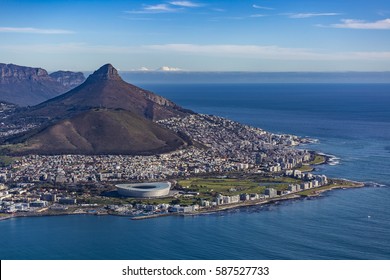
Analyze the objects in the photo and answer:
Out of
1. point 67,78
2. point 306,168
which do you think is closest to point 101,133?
point 306,168

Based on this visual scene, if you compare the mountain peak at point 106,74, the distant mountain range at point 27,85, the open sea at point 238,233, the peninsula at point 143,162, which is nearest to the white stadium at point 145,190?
the peninsula at point 143,162

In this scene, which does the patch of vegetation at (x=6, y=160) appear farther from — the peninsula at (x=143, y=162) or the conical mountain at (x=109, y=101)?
the conical mountain at (x=109, y=101)

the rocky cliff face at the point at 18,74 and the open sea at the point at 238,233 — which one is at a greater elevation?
the rocky cliff face at the point at 18,74

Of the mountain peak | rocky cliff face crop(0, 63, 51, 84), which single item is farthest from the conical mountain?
rocky cliff face crop(0, 63, 51, 84)

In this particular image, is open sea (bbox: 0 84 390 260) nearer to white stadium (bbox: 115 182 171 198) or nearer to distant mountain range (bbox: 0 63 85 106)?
white stadium (bbox: 115 182 171 198)

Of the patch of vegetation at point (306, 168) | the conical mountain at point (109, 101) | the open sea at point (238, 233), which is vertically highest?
the conical mountain at point (109, 101)

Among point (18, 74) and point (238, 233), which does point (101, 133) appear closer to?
point (238, 233)

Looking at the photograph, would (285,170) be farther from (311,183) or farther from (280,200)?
(280,200)
